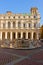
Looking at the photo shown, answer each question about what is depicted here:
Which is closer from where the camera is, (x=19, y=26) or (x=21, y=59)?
(x=21, y=59)

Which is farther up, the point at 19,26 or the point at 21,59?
the point at 19,26

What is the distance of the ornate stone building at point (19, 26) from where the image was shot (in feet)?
195

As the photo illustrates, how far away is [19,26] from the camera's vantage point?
60188 millimetres

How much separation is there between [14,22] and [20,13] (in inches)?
215

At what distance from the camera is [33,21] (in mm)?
61062

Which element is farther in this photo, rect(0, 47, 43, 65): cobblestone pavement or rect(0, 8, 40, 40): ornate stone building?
rect(0, 8, 40, 40): ornate stone building

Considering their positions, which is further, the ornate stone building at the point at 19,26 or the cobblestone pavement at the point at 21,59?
the ornate stone building at the point at 19,26

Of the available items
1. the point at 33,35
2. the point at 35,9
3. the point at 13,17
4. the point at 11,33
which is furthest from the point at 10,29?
the point at 35,9

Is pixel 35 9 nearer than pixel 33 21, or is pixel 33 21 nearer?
pixel 33 21

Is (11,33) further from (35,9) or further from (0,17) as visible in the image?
(35,9)

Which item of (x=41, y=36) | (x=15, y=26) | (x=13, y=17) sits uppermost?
(x=13, y=17)

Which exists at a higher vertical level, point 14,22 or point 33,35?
point 14,22

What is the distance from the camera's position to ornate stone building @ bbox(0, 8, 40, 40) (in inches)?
2341

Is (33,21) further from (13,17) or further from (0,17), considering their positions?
(0,17)
